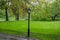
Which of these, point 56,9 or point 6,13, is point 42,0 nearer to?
point 56,9

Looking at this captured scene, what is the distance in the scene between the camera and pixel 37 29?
7.38m

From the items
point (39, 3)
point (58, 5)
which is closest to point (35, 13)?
point (39, 3)

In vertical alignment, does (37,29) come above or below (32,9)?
below

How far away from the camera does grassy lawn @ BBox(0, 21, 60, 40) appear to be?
7145mm

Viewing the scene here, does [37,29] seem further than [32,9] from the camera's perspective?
No

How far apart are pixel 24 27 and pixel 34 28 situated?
458mm

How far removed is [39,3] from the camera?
24.4 ft

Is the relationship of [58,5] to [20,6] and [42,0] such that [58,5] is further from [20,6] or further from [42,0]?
[20,6]

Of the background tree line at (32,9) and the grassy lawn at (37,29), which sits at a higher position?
the background tree line at (32,9)

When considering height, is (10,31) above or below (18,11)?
below

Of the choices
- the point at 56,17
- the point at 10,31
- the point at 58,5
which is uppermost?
the point at 58,5

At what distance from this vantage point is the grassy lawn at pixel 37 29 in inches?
281

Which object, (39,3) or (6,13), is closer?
(39,3)

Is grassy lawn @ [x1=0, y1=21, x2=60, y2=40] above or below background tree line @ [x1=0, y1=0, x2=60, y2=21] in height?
below
